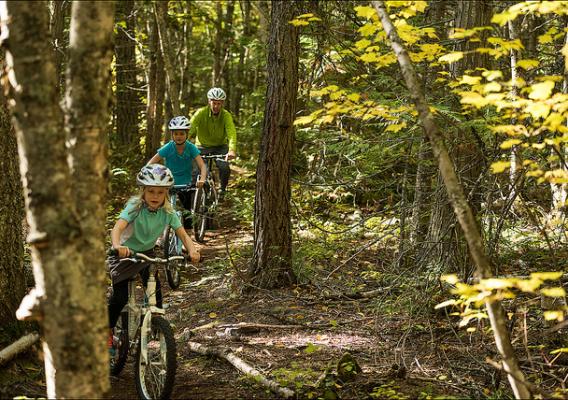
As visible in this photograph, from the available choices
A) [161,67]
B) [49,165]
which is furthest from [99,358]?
[161,67]

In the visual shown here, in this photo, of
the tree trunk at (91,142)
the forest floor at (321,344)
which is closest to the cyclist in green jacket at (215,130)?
the forest floor at (321,344)

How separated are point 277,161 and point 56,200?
4979mm

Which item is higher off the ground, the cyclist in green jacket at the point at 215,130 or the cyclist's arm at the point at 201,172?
the cyclist in green jacket at the point at 215,130

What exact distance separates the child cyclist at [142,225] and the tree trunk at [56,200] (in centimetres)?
215

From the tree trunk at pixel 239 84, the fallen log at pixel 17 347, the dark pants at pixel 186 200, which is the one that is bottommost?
the fallen log at pixel 17 347

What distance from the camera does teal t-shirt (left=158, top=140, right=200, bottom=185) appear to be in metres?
9.84

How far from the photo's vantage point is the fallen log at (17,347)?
5.34 m

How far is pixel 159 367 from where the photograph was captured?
533 centimetres

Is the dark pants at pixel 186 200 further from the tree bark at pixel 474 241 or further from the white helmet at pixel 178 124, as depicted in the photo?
the tree bark at pixel 474 241

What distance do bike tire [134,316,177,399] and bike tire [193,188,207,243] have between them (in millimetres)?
5053

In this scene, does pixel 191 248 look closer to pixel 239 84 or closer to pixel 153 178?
pixel 153 178

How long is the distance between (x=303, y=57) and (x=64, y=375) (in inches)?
412

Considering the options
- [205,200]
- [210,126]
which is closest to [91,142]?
[205,200]

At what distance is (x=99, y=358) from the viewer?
3.41 meters
